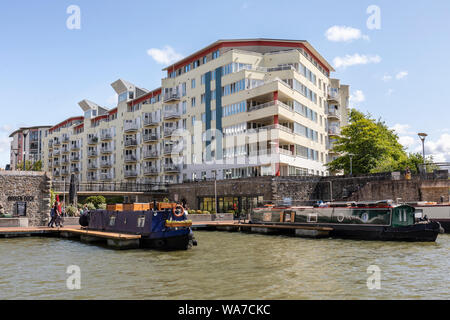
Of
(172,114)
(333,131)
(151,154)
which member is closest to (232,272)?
(172,114)

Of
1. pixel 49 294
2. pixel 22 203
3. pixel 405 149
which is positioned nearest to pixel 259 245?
pixel 49 294

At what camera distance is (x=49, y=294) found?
1202 centimetres

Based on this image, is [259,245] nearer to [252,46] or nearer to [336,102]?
[252,46]

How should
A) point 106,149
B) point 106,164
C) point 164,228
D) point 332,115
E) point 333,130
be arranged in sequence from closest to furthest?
point 164,228
point 332,115
point 333,130
point 106,164
point 106,149

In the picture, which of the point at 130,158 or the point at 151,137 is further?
the point at 130,158

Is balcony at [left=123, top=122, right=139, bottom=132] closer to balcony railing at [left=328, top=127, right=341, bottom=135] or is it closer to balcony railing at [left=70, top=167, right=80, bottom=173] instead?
balcony railing at [left=70, top=167, right=80, bottom=173]

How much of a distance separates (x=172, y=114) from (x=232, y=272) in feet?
173

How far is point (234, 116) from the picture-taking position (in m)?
53.2

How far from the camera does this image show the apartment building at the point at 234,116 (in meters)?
50.4

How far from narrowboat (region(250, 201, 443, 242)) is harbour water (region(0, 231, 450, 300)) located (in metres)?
1.50

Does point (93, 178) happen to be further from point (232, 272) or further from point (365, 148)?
point (232, 272)

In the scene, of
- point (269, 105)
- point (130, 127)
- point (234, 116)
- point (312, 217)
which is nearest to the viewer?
point (312, 217)

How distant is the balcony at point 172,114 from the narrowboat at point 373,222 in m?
37.4

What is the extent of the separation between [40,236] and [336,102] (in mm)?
50747
